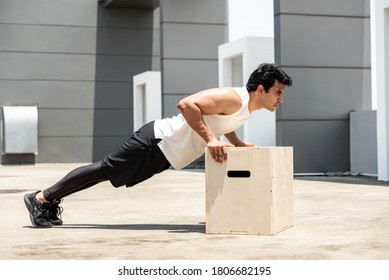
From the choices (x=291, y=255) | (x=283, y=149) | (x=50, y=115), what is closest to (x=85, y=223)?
(x=283, y=149)

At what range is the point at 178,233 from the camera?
A: 5.63 meters

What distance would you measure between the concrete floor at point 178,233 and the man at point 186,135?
0.45 metres

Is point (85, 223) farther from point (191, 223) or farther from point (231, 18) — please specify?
point (231, 18)

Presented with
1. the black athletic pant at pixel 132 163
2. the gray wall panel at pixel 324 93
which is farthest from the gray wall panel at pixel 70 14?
the black athletic pant at pixel 132 163

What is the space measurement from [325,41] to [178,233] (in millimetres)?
10020

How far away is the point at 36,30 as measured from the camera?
24828mm

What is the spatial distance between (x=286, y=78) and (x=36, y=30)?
66.6 ft

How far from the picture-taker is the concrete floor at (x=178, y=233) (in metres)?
4.57

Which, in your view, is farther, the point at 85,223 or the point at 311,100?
the point at 311,100

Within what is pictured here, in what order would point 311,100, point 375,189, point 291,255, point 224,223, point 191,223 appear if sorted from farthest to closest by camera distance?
point 311,100 < point 375,189 < point 191,223 < point 224,223 < point 291,255

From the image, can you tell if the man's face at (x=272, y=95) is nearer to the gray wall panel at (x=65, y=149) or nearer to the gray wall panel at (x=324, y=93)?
the gray wall panel at (x=324, y=93)

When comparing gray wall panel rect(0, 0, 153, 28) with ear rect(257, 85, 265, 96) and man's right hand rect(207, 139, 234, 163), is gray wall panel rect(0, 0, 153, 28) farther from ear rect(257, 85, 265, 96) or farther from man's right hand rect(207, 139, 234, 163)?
man's right hand rect(207, 139, 234, 163)

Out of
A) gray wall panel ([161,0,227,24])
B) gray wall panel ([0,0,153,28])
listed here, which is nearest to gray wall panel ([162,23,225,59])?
gray wall panel ([161,0,227,24])

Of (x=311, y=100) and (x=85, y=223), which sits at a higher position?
(x=311, y=100)
